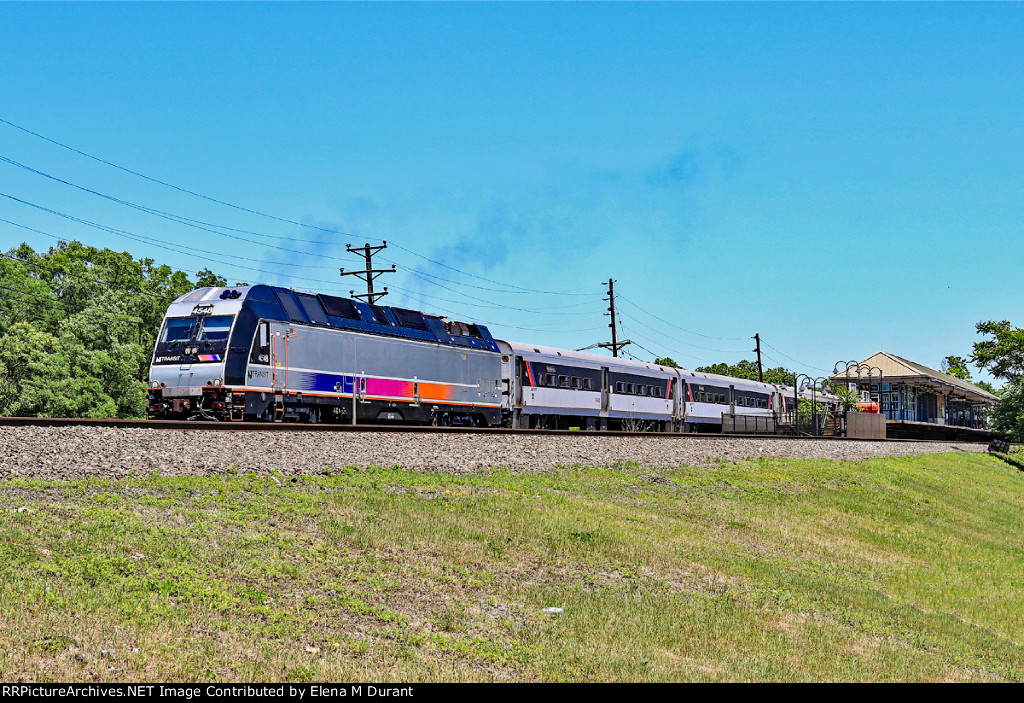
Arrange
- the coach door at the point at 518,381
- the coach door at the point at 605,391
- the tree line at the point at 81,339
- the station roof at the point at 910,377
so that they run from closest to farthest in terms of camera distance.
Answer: the coach door at the point at 518,381
the coach door at the point at 605,391
the tree line at the point at 81,339
the station roof at the point at 910,377

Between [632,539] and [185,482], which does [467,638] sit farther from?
[185,482]

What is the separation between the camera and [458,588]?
960 cm

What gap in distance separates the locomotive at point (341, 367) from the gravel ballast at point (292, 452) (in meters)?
4.97

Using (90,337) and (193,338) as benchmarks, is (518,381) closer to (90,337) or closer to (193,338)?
(193,338)

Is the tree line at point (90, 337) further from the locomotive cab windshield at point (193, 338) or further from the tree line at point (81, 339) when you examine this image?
the locomotive cab windshield at point (193, 338)

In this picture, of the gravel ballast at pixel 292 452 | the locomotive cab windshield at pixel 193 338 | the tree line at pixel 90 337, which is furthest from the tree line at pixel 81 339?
the gravel ballast at pixel 292 452

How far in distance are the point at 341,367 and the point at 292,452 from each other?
10.3 m

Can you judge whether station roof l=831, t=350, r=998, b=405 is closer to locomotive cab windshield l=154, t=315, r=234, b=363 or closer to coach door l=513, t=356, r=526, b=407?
coach door l=513, t=356, r=526, b=407

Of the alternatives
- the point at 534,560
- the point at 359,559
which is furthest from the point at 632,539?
the point at 359,559

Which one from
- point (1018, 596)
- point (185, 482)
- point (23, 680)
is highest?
point (185, 482)

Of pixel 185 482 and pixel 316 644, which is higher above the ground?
pixel 185 482

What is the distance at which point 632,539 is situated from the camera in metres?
12.9

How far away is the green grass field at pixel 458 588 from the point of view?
287 inches
